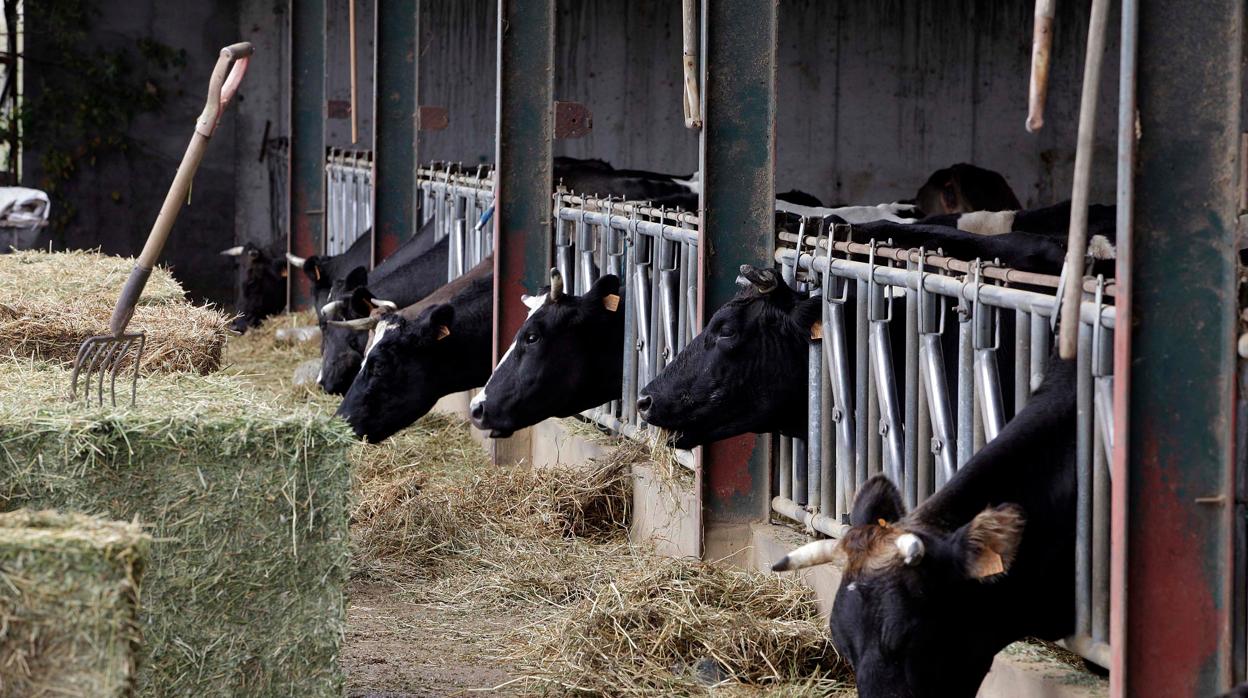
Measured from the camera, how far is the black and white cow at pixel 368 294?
881cm

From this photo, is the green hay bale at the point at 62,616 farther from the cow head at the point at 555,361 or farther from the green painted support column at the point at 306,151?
the green painted support column at the point at 306,151

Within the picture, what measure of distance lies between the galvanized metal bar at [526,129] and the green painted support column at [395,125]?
3.01 m

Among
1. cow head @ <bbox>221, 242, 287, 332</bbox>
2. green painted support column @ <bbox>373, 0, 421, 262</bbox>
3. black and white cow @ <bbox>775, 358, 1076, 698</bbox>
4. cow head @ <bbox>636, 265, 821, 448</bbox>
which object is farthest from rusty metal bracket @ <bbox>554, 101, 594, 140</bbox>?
cow head @ <bbox>221, 242, 287, 332</bbox>

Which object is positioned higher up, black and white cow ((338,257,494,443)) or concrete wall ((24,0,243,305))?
concrete wall ((24,0,243,305))

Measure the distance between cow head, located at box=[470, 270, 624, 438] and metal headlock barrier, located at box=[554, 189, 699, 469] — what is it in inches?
4.2

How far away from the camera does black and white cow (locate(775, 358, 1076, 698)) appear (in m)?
3.62

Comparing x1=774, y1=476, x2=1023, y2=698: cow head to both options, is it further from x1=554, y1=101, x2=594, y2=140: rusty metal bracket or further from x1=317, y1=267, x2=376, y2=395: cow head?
x1=317, y1=267, x2=376, y2=395: cow head

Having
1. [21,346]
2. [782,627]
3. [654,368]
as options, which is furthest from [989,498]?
[21,346]

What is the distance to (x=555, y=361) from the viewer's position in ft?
22.4

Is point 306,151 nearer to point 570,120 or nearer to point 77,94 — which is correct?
point 77,94

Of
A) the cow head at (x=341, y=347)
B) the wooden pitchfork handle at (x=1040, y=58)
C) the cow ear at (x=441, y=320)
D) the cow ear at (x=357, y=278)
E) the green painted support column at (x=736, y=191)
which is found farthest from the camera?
the cow ear at (x=357, y=278)

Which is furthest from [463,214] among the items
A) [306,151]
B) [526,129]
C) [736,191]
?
[736,191]

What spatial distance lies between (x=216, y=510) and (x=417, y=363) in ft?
12.6

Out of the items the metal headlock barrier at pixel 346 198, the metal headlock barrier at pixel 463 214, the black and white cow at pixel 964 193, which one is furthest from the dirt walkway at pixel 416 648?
the metal headlock barrier at pixel 346 198
